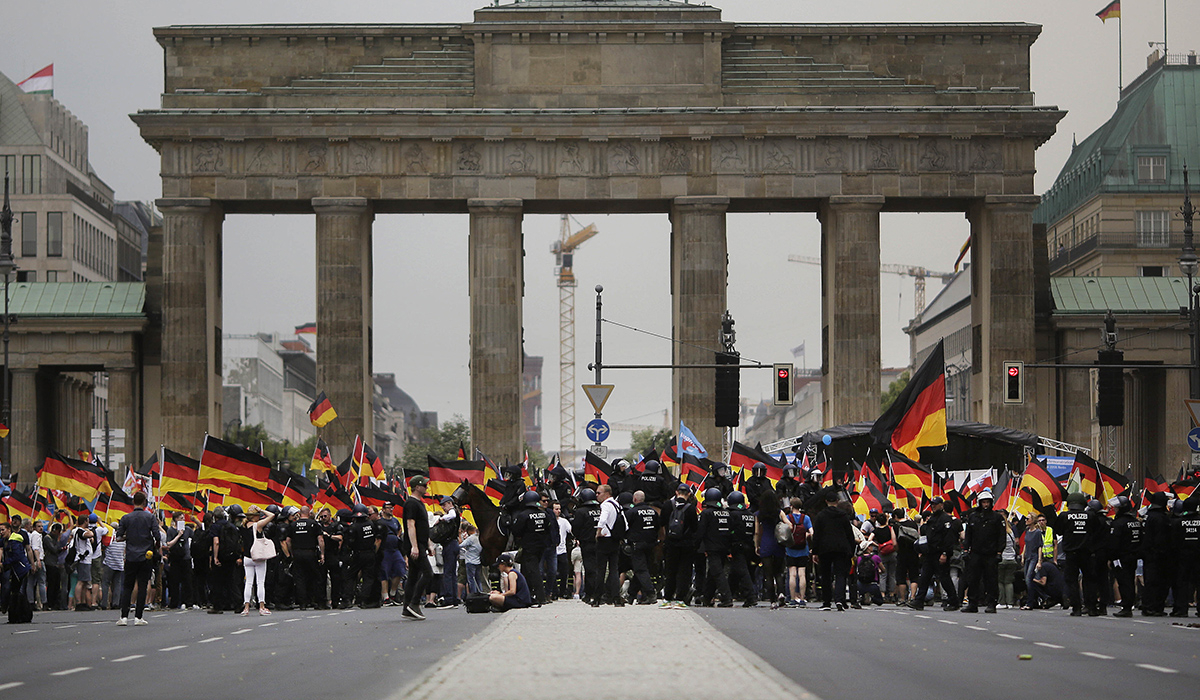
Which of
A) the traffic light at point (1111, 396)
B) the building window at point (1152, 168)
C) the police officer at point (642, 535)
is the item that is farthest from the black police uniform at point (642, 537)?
the building window at point (1152, 168)

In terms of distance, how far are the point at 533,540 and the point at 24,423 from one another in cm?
4779

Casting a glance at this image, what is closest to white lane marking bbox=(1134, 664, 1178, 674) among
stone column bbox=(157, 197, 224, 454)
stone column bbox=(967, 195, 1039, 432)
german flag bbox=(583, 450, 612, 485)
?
german flag bbox=(583, 450, 612, 485)

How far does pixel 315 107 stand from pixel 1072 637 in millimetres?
50457

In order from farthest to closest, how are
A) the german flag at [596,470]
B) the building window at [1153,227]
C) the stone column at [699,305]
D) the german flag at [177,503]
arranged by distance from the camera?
the building window at [1153,227]
the stone column at [699,305]
the german flag at [596,470]
the german flag at [177,503]

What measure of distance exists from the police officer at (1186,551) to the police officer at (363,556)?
11.9 meters

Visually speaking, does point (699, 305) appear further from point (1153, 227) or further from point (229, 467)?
point (1153, 227)

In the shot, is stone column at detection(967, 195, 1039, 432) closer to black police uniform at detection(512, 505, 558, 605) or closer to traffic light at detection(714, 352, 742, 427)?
traffic light at detection(714, 352, 742, 427)

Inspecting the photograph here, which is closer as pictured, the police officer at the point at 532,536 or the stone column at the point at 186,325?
the police officer at the point at 532,536

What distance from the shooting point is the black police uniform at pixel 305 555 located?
31141 millimetres

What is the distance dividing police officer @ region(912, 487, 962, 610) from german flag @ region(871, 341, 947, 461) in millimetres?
1425

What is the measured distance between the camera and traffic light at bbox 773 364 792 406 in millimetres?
49750

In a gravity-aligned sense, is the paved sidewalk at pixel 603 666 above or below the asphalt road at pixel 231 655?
above

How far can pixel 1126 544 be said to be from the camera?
28406 millimetres

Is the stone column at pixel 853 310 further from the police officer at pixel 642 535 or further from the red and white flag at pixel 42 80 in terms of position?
the red and white flag at pixel 42 80
